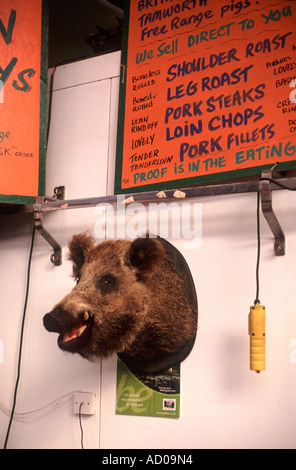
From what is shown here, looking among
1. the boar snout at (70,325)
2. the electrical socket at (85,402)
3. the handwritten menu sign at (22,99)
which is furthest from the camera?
the handwritten menu sign at (22,99)

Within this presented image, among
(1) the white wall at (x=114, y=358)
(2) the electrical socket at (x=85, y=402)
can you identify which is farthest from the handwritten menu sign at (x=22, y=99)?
(2) the electrical socket at (x=85, y=402)

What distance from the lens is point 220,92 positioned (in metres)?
1.79

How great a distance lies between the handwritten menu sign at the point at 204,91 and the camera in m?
1.68

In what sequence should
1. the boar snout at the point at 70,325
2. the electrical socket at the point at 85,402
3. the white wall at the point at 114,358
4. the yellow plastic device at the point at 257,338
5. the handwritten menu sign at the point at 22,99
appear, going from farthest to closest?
the handwritten menu sign at the point at 22,99, the electrical socket at the point at 85,402, the boar snout at the point at 70,325, the white wall at the point at 114,358, the yellow plastic device at the point at 257,338

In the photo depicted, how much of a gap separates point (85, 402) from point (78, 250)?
1.77ft

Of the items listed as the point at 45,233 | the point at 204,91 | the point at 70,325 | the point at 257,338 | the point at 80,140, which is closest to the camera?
the point at 257,338

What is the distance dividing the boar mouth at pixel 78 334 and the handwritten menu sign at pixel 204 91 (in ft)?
1.69

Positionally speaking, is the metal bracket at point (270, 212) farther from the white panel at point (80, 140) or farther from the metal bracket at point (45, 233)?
the metal bracket at point (45, 233)

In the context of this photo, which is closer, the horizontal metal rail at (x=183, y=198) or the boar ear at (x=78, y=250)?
the horizontal metal rail at (x=183, y=198)

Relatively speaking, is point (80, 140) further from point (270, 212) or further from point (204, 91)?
point (270, 212)

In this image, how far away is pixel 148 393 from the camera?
5.80ft

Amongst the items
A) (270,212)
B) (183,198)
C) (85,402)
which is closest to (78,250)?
(183,198)

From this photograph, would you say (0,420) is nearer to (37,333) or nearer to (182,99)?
(37,333)
